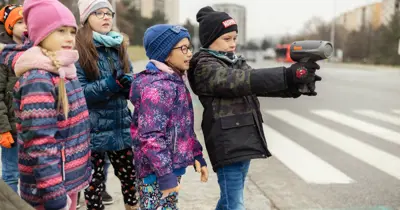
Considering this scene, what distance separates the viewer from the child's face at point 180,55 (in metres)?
2.50

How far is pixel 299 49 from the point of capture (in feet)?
7.90

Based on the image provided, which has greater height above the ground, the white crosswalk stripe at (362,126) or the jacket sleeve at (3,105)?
the jacket sleeve at (3,105)

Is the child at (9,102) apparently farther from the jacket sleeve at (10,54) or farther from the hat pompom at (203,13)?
the hat pompom at (203,13)

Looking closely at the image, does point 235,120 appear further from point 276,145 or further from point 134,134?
point 276,145

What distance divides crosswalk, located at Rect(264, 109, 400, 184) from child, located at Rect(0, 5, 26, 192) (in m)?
2.92

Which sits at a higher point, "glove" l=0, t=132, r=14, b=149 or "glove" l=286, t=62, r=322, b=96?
"glove" l=286, t=62, r=322, b=96

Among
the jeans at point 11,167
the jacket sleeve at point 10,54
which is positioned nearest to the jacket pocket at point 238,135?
the jacket sleeve at point 10,54

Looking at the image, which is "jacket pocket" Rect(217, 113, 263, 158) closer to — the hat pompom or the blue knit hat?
the blue knit hat

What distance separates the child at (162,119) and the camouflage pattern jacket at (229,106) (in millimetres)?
133

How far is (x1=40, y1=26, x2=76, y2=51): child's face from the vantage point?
7.08 feet

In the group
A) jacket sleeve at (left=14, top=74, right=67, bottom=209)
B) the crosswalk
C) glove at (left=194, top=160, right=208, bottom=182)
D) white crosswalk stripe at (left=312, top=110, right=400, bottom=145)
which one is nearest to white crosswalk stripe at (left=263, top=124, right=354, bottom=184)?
the crosswalk

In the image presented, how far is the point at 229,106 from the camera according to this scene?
2.62m

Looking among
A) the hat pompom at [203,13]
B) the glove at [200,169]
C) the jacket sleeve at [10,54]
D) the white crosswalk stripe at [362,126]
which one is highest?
the hat pompom at [203,13]

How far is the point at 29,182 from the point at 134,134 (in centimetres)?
63
